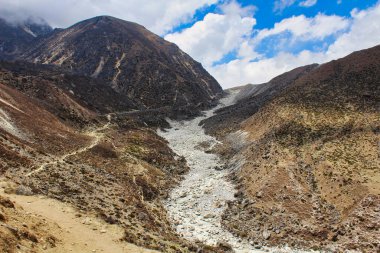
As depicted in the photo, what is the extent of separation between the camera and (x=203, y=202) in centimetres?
4881

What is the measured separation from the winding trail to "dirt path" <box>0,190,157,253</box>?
10.8 meters

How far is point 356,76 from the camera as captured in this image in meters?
88.3

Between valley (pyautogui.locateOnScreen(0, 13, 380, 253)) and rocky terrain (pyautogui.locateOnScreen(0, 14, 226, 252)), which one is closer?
valley (pyautogui.locateOnScreen(0, 13, 380, 253))

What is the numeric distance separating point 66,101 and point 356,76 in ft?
239

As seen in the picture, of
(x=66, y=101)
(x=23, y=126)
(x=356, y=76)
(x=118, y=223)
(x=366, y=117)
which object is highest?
(x=66, y=101)

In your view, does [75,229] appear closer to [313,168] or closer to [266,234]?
[266,234]

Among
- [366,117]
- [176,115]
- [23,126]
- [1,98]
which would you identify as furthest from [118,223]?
[176,115]

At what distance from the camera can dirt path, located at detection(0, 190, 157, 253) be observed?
25.4 m

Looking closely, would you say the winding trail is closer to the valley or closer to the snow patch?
the valley

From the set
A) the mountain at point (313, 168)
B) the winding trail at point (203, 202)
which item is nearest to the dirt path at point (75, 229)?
the winding trail at point (203, 202)

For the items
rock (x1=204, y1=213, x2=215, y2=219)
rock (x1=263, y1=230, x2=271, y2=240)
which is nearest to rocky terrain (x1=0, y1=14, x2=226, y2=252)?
rock (x1=204, y1=213, x2=215, y2=219)

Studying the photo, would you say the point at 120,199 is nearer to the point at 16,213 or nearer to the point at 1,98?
the point at 16,213

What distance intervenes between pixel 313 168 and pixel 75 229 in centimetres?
3601

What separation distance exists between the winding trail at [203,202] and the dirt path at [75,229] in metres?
10.8
